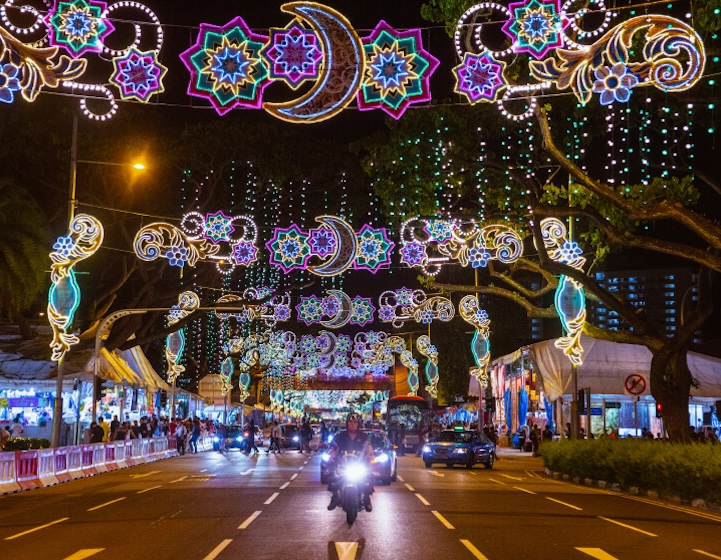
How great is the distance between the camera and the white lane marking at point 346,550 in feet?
40.1

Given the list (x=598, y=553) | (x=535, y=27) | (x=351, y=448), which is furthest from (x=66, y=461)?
(x=598, y=553)

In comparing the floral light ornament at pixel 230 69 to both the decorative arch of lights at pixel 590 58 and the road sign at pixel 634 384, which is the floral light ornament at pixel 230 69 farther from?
the road sign at pixel 634 384

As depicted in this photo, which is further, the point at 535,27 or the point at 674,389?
the point at 674,389

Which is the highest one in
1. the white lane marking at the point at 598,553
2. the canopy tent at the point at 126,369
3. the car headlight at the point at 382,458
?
the canopy tent at the point at 126,369

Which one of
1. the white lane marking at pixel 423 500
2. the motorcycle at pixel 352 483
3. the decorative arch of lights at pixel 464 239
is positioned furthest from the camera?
the decorative arch of lights at pixel 464 239

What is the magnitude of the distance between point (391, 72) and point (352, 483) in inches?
286

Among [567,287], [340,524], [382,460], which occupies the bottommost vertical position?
[340,524]

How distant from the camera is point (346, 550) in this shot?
42.2 ft

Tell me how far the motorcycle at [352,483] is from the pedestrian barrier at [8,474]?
11.1 m

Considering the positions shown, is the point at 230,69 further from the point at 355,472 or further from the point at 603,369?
the point at 603,369

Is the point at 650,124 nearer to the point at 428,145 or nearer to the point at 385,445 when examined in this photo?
the point at 428,145

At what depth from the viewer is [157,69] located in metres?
17.8

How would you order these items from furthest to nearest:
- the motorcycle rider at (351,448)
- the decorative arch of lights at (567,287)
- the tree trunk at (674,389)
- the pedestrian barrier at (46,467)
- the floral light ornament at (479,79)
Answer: the decorative arch of lights at (567,287), the pedestrian barrier at (46,467), the tree trunk at (674,389), the floral light ornament at (479,79), the motorcycle rider at (351,448)

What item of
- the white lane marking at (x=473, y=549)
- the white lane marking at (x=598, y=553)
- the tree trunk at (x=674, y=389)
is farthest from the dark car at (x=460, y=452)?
the white lane marking at (x=598, y=553)
